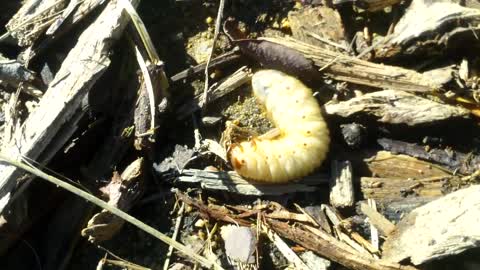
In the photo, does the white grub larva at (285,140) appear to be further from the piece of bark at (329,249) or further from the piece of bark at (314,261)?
the piece of bark at (314,261)

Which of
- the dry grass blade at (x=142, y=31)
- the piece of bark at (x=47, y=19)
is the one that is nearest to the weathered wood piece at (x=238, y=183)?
the dry grass blade at (x=142, y=31)

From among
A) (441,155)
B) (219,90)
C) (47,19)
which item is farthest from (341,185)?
(47,19)

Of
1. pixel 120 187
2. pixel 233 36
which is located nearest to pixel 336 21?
pixel 233 36

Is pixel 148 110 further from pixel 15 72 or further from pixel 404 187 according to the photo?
pixel 404 187

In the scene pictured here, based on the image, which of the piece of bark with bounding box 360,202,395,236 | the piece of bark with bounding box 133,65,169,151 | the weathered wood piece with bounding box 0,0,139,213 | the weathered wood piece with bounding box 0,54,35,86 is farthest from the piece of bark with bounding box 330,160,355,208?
the weathered wood piece with bounding box 0,54,35,86

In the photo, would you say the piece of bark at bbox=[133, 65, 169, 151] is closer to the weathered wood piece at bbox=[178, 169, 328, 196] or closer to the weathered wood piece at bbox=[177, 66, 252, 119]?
the weathered wood piece at bbox=[177, 66, 252, 119]

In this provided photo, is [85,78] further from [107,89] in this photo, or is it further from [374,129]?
[374,129]
